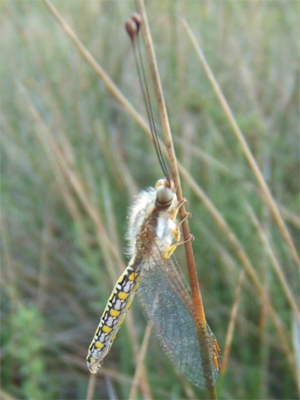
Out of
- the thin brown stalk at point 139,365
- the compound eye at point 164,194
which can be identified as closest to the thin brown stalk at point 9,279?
the thin brown stalk at point 139,365

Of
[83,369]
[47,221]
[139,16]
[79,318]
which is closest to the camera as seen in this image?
[139,16]

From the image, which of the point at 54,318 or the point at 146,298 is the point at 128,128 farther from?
the point at 146,298

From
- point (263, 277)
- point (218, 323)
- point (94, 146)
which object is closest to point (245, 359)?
point (218, 323)

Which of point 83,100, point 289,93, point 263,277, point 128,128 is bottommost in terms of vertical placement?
point 263,277

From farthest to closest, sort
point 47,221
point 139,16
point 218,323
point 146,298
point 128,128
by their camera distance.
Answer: point 128,128, point 47,221, point 218,323, point 146,298, point 139,16

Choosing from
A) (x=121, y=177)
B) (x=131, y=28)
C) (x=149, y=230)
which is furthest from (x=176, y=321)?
(x=121, y=177)

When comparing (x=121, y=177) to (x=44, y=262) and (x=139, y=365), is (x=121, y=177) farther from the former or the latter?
(x=139, y=365)

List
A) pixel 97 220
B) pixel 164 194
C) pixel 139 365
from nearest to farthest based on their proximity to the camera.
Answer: pixel 164 194 < pixel 139 365 < pixel 97 220

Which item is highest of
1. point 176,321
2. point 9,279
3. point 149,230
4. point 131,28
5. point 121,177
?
point 121,177
